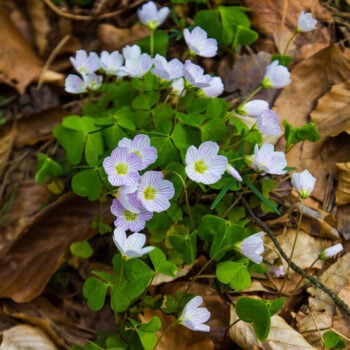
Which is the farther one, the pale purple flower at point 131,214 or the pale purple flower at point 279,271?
the pale purple flower at point 279,271

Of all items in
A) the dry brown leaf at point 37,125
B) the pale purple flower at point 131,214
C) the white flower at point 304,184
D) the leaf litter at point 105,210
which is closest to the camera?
the pale purple flower at point 131,214

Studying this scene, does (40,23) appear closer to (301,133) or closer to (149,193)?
(149,193)

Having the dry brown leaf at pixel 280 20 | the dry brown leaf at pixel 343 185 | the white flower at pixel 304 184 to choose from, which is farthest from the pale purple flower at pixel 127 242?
the dry brown leaf at pixel 280 20

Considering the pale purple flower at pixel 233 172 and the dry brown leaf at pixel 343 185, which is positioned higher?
the pale purple flower at pixel 233 172

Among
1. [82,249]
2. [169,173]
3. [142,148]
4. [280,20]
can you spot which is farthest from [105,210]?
[280,20]

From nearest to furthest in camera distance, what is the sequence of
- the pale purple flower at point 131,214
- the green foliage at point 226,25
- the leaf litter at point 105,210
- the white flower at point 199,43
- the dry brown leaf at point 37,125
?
the pale purple flower at point 131,214 → the leaf litter at point 105,210 → the white flower at point 199,43 → the green foliage at point 226,25 → the dry brown leaf at point 37,125

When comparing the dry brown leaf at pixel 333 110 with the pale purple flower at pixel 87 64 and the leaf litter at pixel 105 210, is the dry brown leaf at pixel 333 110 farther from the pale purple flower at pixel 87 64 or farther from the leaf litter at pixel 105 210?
the pale purple flower at pixel 87 64

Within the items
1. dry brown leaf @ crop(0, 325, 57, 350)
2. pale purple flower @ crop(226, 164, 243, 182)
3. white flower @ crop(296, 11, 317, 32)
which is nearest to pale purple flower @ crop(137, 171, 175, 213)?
pale purple flower @ crop(226, 164, 243, 182)
